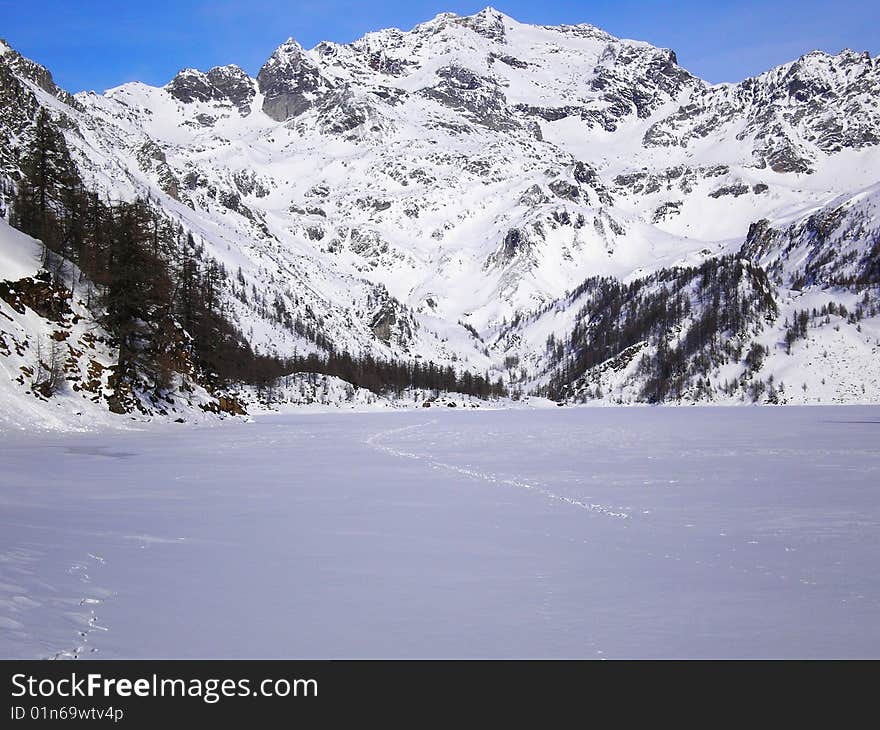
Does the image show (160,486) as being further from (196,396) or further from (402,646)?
(196,396)

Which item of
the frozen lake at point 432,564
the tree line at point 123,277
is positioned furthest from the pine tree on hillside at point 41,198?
the frozen lake at point 432,564

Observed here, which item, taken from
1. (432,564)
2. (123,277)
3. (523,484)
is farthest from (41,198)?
(432,564)

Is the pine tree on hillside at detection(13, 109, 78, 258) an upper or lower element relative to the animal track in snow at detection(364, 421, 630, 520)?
upper

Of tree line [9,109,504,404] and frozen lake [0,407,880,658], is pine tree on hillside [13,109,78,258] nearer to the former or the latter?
tree line [9,109,504,404]

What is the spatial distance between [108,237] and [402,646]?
62918mm

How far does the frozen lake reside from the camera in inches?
295

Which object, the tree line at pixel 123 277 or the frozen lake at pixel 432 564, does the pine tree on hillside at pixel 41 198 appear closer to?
the tree line at pixel 123 277

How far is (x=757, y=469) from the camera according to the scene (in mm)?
26359

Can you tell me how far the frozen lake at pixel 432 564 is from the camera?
750cm

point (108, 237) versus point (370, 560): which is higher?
point (108, 237)

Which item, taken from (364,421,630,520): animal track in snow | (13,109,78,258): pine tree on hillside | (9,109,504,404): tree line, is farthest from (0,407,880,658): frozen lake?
(13,109,78,258): pine tree on hillside

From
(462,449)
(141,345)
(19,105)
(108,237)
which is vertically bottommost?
(462,449)

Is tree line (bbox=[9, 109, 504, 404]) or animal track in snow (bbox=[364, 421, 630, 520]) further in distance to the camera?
tree line (bbox=[9, 109, 504, 404])
